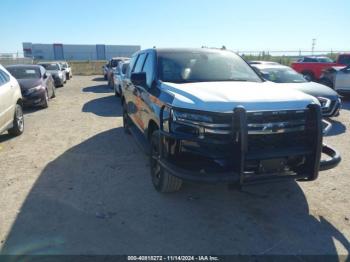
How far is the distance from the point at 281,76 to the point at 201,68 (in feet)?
18.5

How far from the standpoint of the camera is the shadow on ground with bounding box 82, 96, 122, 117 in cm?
1034

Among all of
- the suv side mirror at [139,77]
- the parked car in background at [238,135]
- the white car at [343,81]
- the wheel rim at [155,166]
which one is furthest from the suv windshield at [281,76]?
the wheel rim at [155,166]

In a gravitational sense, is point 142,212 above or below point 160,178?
below

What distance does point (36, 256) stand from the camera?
3131mm

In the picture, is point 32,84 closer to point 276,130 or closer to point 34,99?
point 34,99

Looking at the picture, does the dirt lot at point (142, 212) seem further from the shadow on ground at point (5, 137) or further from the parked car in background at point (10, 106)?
the shadow on ground at point (5, 137)

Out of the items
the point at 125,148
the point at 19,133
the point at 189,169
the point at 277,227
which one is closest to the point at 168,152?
the point at 189,169

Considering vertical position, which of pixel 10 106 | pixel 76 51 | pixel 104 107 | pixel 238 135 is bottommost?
pixel 104 107

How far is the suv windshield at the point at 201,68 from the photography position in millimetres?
4762

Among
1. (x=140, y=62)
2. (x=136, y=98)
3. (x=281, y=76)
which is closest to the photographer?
(x=136, y=98)

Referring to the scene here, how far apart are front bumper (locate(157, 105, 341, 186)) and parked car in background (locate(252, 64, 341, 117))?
3.97 metres

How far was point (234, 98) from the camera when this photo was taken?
11.8 ft

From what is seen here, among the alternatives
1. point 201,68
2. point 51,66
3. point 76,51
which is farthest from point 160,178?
point 76,51

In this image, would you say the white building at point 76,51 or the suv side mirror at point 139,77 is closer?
the suv side mirror at point 139,77
